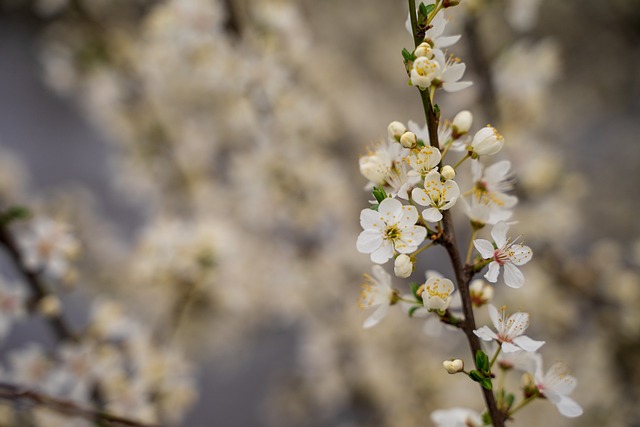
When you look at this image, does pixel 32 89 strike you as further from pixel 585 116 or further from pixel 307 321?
pixel 585 116

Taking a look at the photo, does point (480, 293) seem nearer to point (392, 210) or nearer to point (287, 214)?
point (392, 210)

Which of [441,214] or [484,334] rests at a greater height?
[441,214]

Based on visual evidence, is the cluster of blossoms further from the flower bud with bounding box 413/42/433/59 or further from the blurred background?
the blurred background

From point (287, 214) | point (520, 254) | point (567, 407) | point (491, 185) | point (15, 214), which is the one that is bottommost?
point (567, 407)

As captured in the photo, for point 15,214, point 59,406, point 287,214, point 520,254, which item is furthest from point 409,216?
point 287,214

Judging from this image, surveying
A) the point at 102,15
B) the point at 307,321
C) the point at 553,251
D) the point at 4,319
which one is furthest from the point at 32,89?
the point at 553,251

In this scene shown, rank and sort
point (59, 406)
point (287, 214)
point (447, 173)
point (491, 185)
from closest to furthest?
point (447, 173) < point (491, 185) < point (59, 406) < point (287, 214)
